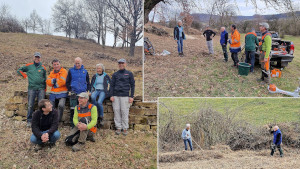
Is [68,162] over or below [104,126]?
below

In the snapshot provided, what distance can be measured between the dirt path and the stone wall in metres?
1.57

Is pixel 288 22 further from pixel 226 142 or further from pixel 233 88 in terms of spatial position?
pixel 226 142

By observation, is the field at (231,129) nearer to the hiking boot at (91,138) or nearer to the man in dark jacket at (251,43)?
the hiking boot at (91,138)

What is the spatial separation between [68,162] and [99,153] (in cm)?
56

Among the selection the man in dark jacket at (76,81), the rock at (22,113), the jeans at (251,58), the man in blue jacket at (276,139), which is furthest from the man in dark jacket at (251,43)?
the rock at (22,113)

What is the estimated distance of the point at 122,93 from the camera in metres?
4.93

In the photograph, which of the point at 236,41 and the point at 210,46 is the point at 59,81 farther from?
the point at 210,46

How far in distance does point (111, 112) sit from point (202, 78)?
2.44m

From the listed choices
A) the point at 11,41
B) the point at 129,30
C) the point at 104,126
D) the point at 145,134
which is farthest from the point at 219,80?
the point at 11,41

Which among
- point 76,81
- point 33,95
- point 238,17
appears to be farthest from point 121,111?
point 238,17

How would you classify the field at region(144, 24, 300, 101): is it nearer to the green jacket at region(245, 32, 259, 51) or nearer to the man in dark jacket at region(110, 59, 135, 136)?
the man in dark jacket at region(110, 59, 135, 136)

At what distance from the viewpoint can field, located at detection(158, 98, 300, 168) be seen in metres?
4.00

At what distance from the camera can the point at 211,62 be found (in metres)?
7.23

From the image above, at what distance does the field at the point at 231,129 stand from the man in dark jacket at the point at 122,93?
34.3 inches
